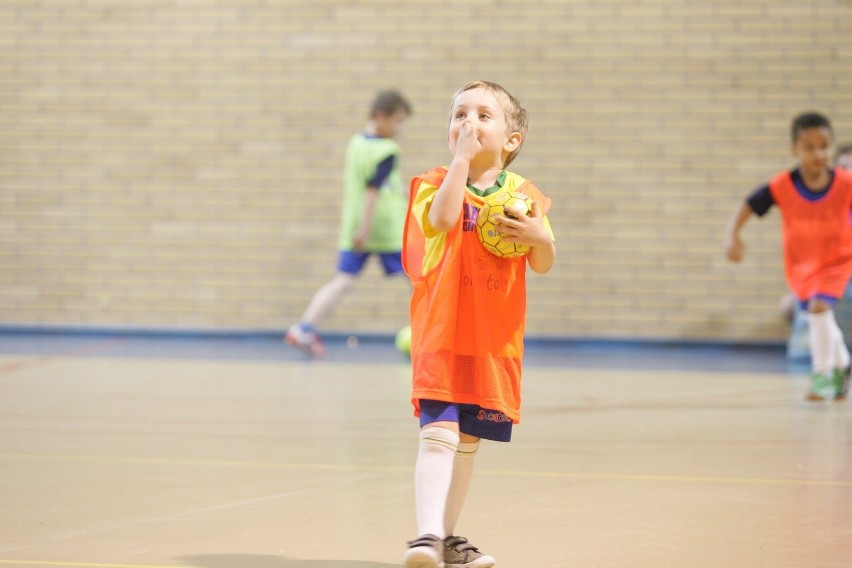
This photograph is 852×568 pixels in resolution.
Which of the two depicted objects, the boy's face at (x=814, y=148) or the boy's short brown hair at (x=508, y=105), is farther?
the boy's face at (x=814, y=148)

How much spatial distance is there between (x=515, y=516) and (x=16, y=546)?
60.3 inches

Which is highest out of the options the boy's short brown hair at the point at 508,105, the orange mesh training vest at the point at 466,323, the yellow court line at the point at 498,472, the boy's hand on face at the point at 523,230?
the boy's short brown hair at the point at 508,105

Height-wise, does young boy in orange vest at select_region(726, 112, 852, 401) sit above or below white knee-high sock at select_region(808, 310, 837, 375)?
above

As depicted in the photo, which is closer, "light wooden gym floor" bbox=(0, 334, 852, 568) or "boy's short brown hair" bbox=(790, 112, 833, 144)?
"light wooden gym floor" bbox=(0, 334, 852, 568)

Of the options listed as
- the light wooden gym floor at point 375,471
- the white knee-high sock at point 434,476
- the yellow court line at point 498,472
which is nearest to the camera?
the white knee-high sock at point 434,476

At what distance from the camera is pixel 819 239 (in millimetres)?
6883

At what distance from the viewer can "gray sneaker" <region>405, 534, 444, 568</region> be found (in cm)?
280

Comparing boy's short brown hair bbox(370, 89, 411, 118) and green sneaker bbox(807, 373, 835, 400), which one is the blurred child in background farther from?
green sneaker bbox(807, 373, 835, 400)

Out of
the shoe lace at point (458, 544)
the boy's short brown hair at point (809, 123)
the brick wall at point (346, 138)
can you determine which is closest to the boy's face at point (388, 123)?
the brick wall at point (346, 138)

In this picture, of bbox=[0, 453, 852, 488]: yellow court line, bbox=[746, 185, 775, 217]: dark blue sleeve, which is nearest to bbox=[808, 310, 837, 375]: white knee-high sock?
bbox=[746, 185, 775, 217]: dark blue sleeve

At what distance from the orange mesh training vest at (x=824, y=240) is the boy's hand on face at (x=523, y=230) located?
423 centimetres

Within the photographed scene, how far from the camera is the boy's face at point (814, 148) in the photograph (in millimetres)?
6766

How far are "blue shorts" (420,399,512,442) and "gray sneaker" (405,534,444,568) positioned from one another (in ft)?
1.24

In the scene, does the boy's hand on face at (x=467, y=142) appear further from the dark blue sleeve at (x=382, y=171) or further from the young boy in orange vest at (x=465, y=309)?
the dark blue sleeve at (x=382, y=171)
